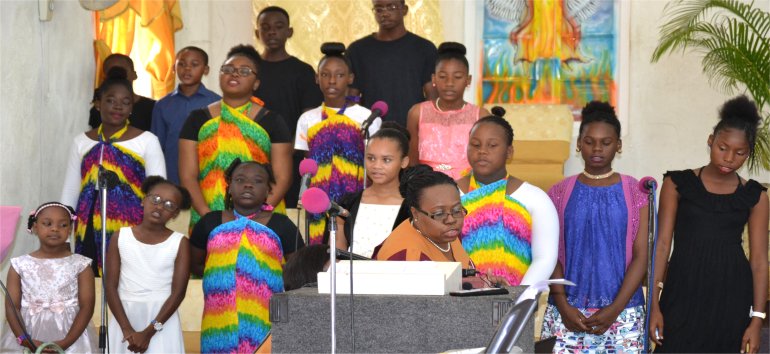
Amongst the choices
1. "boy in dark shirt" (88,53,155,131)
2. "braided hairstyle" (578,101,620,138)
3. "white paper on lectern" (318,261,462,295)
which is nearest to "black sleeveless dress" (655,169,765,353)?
"braided hairstyle" (578,101,620,138)

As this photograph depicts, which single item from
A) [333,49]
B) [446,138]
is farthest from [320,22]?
[446,138]

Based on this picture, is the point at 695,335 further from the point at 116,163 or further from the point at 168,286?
the point at 116,163

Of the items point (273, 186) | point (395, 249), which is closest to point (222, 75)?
point (273, 186)

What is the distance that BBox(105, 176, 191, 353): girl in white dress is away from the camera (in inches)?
211

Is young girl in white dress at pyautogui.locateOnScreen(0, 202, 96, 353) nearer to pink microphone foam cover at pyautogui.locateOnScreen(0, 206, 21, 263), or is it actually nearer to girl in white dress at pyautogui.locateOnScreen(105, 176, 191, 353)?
girl in white dress at pyautogui.locateOnScreen(105, 176, 191, 353)

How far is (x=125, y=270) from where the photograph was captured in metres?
5.43

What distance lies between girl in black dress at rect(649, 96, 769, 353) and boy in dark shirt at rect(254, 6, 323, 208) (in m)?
2.94

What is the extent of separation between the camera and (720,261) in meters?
4.79

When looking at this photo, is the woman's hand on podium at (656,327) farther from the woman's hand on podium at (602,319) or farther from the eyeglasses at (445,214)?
the eyeglasses at (445,214)

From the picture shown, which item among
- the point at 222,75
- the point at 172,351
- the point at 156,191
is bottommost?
the point at 172,351

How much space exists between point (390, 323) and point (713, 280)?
89.2 inches

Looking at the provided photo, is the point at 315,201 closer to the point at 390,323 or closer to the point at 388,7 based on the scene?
the point at 390,323

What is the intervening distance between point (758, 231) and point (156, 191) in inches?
108

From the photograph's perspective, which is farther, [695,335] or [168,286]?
[168,286]
